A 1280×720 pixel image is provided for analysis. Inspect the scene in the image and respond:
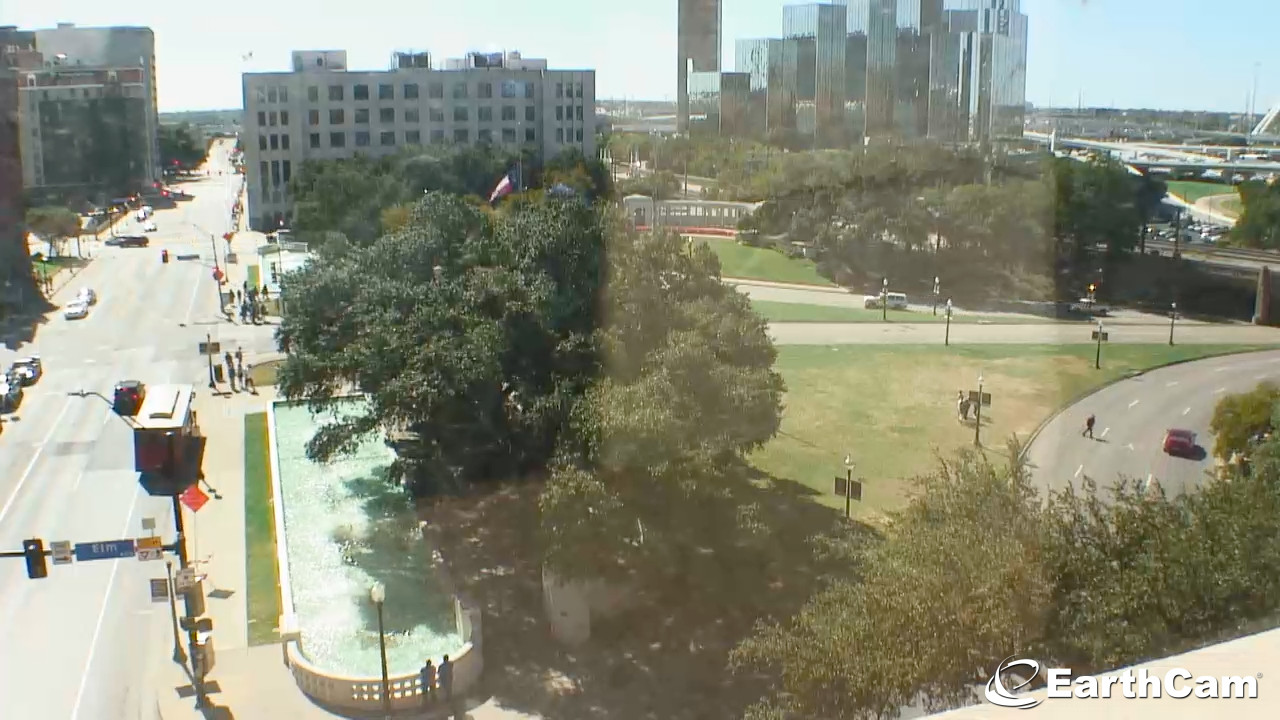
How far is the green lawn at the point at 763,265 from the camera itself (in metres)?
14.5

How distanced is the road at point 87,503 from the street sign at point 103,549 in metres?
0.58

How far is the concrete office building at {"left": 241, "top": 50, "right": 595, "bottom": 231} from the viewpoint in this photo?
20.2 meters

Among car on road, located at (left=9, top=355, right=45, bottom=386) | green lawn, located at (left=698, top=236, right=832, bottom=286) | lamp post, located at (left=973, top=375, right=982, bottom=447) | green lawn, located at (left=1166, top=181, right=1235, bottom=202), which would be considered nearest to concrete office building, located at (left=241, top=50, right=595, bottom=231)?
green lawn, located at (left=698, top=236, right=832, bottom=286)

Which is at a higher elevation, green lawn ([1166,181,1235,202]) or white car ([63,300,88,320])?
green lawn ([1166,181,1235,202])

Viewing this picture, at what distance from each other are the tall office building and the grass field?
4.14 metres

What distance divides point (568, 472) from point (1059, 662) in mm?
2231

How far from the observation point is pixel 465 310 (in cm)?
581

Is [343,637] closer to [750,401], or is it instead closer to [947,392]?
[750,401]

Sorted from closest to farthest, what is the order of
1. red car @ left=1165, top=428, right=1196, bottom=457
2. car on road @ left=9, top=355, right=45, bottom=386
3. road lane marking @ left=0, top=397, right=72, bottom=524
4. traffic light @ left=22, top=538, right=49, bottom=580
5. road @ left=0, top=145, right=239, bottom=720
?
1. traffic light @ left=22, top=538, right=49, bottom=580
2. road @ left=0, top=145, right=239, bottom=720
3. road lane marking @ left=0, top=397, right=72, bottom=524
4. red car @ left=1165, top=428, right=1196, bottom=457
5. car on road @ left=9, top=355, right=45, bottom=386

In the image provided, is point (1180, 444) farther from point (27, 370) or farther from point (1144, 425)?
point (27, 370)

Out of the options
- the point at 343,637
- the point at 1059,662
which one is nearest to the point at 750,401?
the point at 343,637

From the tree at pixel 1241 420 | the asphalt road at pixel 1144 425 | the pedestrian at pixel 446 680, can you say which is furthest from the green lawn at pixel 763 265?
the pedestrian at pixel 446 680

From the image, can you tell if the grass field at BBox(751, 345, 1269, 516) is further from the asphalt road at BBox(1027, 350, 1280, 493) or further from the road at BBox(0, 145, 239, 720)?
the road at BBox(0, 145, 239, 720)

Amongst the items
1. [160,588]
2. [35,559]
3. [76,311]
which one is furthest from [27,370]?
[35,559]
